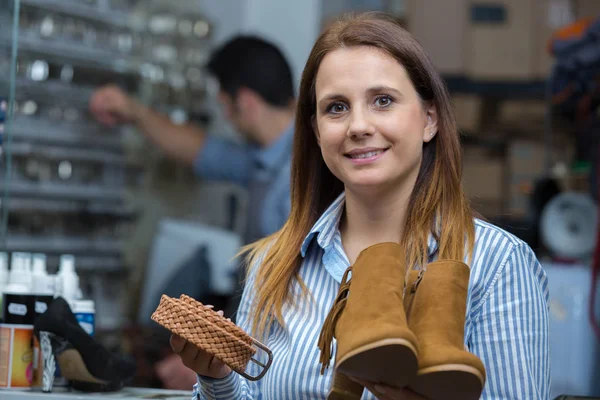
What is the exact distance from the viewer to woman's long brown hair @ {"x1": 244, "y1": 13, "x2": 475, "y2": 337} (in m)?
1.77

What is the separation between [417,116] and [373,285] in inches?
17.7

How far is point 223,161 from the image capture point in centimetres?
462

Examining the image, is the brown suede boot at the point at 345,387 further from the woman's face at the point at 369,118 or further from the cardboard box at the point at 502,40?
the cardboard box at the point at 502,40

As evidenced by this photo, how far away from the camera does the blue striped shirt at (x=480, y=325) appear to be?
163 cm

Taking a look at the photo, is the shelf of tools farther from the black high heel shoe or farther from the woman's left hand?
the woman's left hand

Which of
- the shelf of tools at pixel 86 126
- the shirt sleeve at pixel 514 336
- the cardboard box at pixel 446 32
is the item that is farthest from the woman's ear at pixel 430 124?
the cardboard box at pixel 446 32

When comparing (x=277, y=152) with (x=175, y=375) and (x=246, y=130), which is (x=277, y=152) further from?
(x=175, y=375)

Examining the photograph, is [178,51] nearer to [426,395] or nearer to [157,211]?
[157,211]

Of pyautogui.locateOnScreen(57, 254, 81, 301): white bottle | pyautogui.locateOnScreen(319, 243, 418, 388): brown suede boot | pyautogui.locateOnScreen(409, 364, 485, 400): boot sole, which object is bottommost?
pyautogui.locateOnScreen(57, 254, 81, 301): white bottle

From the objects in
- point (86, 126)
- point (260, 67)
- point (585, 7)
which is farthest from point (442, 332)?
point (585, 7)

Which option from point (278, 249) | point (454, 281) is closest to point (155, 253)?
point (278, 249)

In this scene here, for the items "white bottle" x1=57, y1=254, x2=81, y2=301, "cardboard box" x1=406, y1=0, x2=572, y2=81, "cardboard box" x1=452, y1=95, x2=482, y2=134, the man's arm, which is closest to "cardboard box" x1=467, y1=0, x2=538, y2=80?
"cardboard box" x1=406, y1=0, x2=572, y2=81

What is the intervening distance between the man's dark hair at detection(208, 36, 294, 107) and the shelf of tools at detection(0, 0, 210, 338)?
618 mm

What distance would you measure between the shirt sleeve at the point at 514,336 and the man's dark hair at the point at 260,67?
2.52 metres
